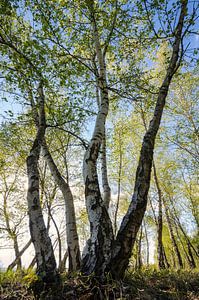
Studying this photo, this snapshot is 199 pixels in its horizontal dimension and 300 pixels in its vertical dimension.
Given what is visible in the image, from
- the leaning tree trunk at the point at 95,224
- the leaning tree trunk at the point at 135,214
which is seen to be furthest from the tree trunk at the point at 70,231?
the leaning tree trunk at the point at 135,214

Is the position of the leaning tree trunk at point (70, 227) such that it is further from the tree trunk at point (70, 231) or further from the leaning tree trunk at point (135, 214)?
the leaning tree trunk at point (135, 214)

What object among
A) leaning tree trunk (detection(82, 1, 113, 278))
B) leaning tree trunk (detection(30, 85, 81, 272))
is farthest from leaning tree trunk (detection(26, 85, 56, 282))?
leaning tree trunk (detection(30, 85, 81, 272))

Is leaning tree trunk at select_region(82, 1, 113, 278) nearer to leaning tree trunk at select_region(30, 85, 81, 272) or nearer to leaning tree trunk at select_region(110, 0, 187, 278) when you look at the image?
leaning tree trunk at select_region(110, 0, 187, 278)

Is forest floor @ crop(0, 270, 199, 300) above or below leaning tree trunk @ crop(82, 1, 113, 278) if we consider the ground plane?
below

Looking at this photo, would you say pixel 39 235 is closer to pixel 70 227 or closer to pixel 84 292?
pixel 84 292

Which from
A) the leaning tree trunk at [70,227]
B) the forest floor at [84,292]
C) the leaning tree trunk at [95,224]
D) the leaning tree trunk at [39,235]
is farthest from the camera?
the leaning tree trunk at [70,227]

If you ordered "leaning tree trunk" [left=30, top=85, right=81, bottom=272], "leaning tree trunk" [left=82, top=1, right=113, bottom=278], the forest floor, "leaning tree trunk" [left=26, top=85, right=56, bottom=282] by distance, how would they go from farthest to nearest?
"leaning tree trunk" [left=30, top=85, right=81, bottom=272], "leaning tree trunk" [left=82, top=1, right=113, bottom=278], "leaning tree trunk" [left=26, top=85, right=56, bottom=282], the forest floor

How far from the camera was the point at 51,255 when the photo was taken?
9.75 ft

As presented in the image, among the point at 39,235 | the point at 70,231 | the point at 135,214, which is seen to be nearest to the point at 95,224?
the point at 135,214

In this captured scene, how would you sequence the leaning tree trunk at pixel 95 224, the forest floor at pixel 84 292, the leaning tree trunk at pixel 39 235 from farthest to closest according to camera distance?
the leaning tree trunk at pixel 95 224 → the leaning tree trunk at pixel 39 235 → the forest floor at pixel 84 292

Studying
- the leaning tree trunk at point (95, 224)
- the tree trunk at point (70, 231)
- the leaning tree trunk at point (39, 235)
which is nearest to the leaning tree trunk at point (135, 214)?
the leaning tree trunk at point (95, 224)

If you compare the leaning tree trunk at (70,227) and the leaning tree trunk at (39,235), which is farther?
the leaning tree trunk at (70,227)

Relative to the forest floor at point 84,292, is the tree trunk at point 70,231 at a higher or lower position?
higher

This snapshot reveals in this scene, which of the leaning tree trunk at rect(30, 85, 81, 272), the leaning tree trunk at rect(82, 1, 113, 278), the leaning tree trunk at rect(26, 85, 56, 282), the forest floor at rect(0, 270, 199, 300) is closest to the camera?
the forest floor at rect(0, 270, 199, 300)
